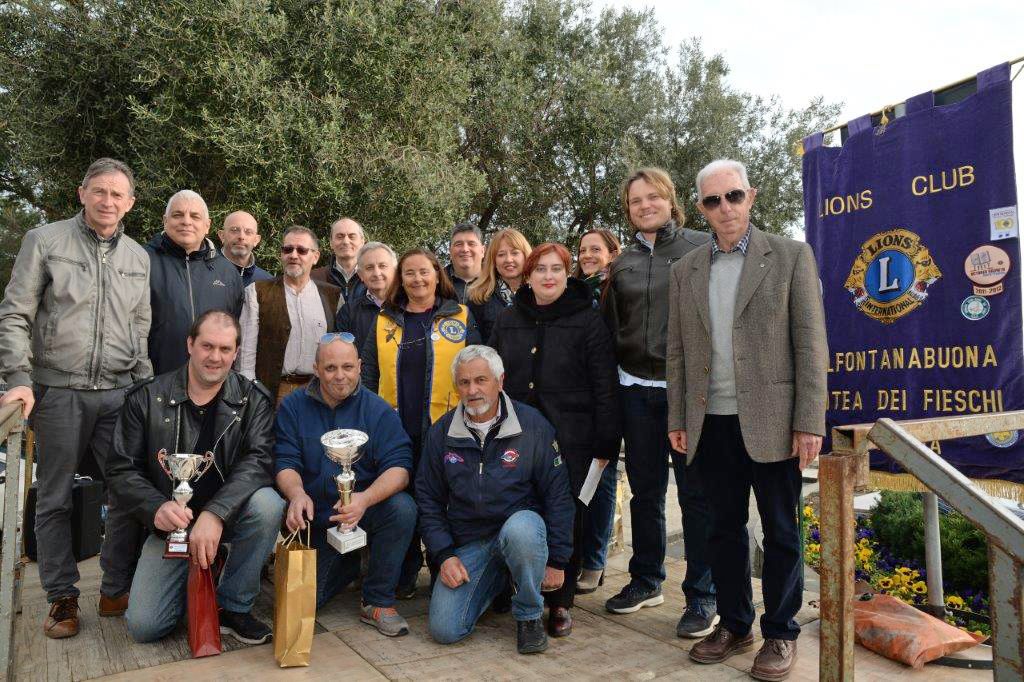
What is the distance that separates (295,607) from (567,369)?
1645 mm

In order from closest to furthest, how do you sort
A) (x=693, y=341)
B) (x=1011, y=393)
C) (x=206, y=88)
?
(x=693, y=341) < (x=1011, y=393) < (x=206, y=88)

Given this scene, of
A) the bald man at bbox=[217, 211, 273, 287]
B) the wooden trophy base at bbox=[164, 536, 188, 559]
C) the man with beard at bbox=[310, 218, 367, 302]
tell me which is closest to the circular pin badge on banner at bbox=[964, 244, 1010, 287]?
the man with beard at bbox=[310, 218, 367, 302]

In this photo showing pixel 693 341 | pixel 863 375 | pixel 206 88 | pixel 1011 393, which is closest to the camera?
pixel 693 341

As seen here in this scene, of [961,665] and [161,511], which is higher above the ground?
[161,511]

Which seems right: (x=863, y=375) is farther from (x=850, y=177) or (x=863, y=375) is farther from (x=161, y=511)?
(x=161, y=511)

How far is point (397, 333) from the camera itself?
395 centimetres

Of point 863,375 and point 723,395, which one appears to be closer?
point 723,395

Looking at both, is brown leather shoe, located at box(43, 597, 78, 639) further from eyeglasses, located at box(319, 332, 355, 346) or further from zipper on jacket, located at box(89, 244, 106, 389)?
eyeglasses, located at box(319, 332, 355, 346)

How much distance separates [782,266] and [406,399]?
2.13 m

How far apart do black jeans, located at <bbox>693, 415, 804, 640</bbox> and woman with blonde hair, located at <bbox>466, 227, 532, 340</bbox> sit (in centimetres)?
163

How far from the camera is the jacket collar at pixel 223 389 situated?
328 cm

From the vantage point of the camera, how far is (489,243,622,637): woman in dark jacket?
11.3ft

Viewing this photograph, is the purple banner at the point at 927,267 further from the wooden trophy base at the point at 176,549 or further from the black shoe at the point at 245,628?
the wooden trophy base at the point at 176,549

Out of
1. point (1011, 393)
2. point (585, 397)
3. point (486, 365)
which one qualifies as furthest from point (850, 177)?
point (486, 365)
